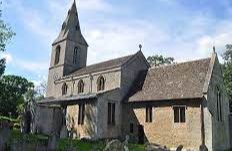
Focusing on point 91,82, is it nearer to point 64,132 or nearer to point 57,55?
point 64,132

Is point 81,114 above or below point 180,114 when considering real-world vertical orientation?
below

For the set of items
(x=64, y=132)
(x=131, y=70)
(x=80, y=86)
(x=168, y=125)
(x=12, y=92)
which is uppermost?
(x=12, y=92)

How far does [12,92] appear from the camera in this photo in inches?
3514

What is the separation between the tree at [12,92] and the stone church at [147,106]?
36.2m

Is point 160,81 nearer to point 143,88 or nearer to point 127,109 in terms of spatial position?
point 143,88

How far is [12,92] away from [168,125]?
66908 millimetres

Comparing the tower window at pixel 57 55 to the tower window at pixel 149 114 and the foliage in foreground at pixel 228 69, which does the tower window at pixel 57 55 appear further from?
the foliage in foreground at pixel 228 69

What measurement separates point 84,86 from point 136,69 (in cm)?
810

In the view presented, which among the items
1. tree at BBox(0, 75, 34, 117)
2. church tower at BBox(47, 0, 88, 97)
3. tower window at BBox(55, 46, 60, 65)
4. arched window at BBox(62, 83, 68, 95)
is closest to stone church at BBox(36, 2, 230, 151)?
arched window at BBox(62, 83, 68, 95)

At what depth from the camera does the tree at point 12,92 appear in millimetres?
75669

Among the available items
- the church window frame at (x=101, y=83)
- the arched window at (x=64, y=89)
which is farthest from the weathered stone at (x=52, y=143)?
the arched window at (x=64, y=89)

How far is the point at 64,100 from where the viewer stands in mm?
39594

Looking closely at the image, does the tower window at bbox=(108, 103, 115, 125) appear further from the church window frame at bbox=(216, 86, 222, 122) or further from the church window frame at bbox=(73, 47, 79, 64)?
the church window frame at bbox=(73, 47, 79, 64)

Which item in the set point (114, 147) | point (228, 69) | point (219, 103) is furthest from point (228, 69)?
point (114, 147)
